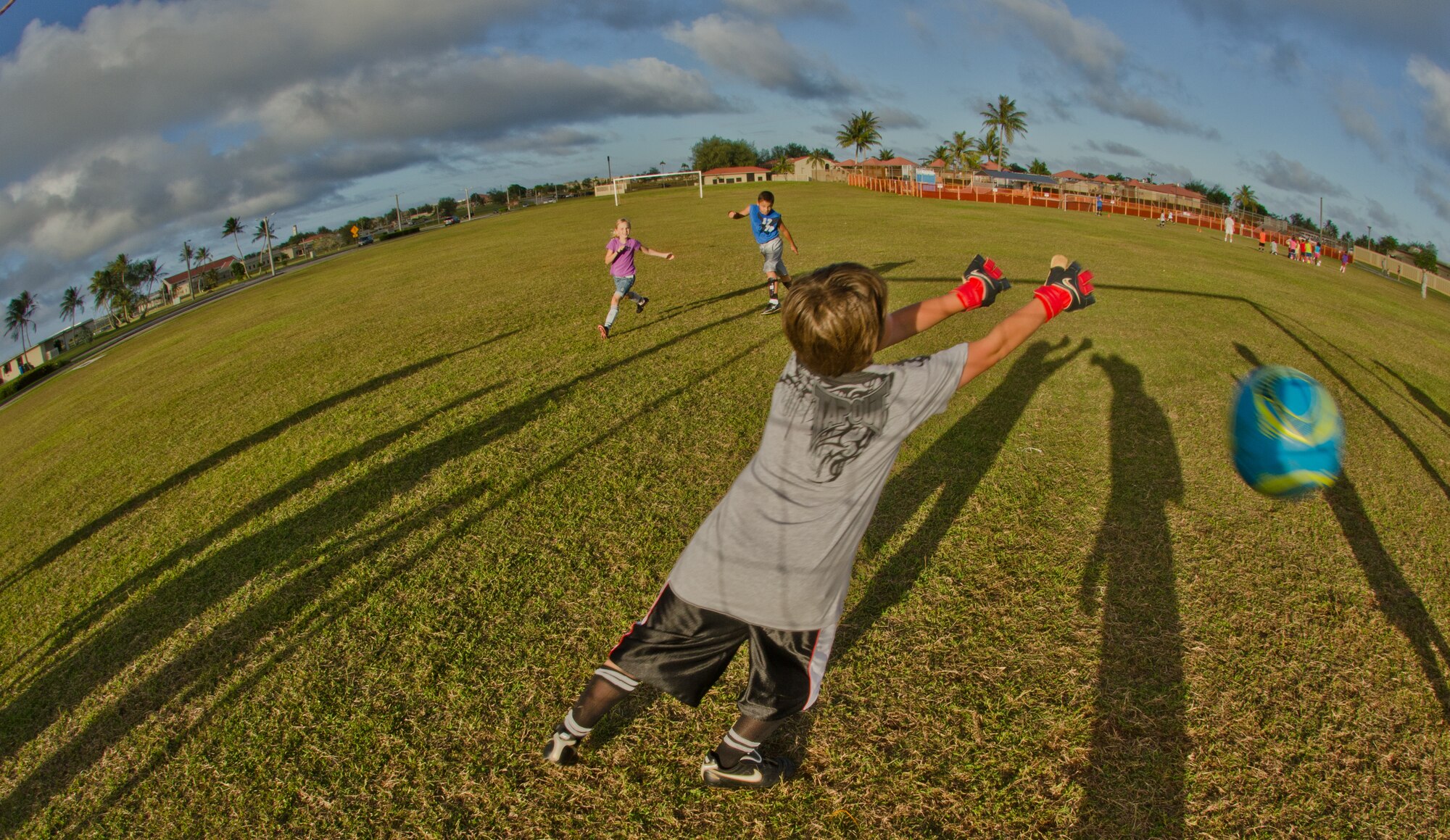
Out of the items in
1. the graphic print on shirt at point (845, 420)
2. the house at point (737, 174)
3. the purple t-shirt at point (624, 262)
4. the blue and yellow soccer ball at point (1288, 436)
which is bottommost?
the blue and yellow soccer ball at point (1288, 436)

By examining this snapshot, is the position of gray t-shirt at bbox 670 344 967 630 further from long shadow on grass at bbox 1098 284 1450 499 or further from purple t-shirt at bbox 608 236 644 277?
purple t-shirt at bbox 608 236 644 277

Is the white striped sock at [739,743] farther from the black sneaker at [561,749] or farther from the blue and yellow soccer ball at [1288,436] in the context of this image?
the blue and yellow soccer ball at [1288,436]

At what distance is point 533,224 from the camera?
4375 cm

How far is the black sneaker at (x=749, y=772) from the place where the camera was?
2.97 m

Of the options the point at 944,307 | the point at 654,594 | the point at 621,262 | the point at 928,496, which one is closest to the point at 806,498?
the point at 944,307

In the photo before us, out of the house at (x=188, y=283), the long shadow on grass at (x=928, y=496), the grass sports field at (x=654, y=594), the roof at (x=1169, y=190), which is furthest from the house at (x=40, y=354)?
the roof at (x=1169, y=190)

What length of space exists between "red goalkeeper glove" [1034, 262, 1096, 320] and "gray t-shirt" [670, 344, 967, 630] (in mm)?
417

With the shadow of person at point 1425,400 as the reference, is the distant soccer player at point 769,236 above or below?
above

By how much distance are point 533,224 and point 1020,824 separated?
147 feet

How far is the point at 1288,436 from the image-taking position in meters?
3.36

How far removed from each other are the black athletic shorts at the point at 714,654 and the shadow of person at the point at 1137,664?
1316mm

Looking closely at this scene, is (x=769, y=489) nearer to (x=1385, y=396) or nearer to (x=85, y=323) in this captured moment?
(x=1385, y=396)

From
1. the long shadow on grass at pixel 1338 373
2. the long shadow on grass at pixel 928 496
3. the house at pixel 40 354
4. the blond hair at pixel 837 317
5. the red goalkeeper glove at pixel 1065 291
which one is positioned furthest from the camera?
the house at pixel 40 354

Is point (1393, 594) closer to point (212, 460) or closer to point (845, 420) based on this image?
point (845, 420)
